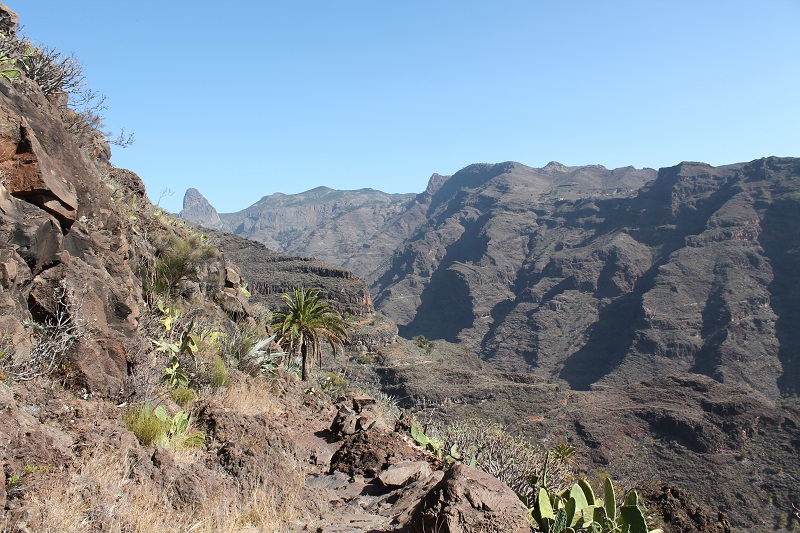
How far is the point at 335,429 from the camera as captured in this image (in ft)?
27.2

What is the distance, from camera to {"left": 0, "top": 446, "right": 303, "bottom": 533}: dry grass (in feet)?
11.9

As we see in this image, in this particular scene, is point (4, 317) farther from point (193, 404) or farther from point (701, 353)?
point (701, 353)

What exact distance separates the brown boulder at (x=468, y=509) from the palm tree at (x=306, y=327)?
50.2 feet

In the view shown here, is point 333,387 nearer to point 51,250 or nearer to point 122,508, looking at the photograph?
point 51,250

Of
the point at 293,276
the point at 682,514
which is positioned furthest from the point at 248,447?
the point at 293,276

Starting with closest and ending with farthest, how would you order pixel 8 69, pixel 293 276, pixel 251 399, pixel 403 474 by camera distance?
pixel 403 474, pixel 8 69, pixel 251 399, pixel 293 276

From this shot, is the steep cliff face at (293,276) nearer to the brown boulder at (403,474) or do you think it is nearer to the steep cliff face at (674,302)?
the steep cliff face at (674,302)

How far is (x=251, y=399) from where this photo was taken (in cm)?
917

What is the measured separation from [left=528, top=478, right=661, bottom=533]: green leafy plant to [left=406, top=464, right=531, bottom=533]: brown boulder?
41 centimetres

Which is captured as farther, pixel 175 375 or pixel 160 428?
pixel 175 375

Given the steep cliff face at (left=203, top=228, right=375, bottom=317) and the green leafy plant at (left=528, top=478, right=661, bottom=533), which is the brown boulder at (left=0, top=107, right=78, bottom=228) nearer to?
the green leafy plant at (left=528, top=478, right=661, bottom=533)

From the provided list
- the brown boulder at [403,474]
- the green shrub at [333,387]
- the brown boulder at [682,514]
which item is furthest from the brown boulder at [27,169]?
the green shrub at [333,387]

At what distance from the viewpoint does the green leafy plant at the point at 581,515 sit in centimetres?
473

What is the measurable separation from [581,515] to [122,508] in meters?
A: 3.64
